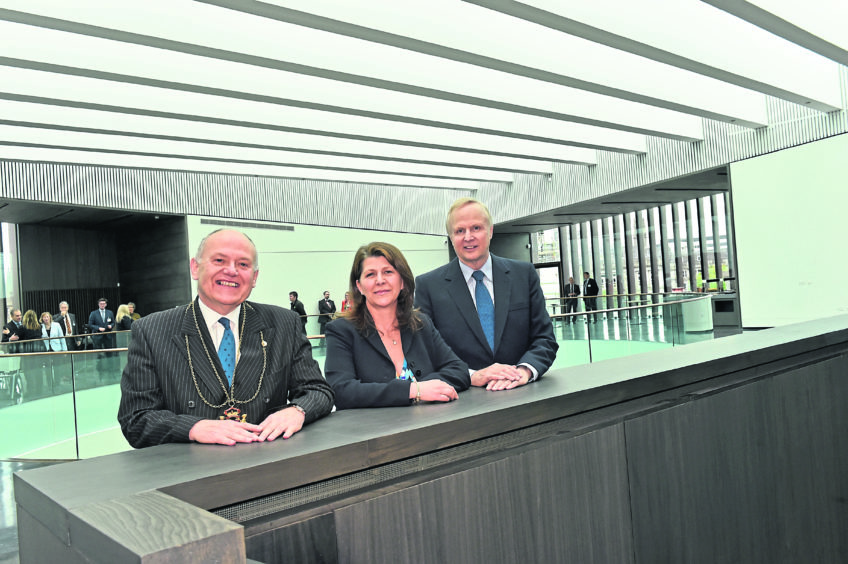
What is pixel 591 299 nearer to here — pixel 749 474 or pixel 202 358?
pixel 749 474

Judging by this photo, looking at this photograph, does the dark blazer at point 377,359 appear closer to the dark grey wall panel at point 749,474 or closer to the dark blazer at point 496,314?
the dark blazer at point 496,314

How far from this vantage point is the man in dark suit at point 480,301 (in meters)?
3.33

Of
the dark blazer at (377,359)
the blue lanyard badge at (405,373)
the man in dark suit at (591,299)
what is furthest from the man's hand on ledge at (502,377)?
the man in dark suit at (591,299)

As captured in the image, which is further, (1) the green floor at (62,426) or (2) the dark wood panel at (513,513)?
(1) the green floor at (62,426)

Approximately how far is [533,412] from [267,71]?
11.2m

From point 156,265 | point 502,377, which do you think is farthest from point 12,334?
point 502,377

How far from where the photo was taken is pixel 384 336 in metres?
2.86

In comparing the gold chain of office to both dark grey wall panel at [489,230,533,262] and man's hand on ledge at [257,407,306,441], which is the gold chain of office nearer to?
man's hand on ledge at [257,407,306,441]

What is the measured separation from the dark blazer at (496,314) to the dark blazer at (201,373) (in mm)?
975

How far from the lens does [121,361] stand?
8914mm

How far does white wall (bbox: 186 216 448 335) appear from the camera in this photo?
22453 mm

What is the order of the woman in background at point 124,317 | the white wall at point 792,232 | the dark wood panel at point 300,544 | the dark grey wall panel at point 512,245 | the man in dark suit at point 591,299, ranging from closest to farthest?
the dark wood panel at point 300,544 → the white wall at point 792,232 → the man in dark suit at point 591,299 → the woman in background at point 124,317 → the dark grey wall panel at point 512,245

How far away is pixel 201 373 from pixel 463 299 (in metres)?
1.43

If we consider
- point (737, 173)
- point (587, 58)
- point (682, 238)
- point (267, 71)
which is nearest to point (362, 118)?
point (267, 71)
